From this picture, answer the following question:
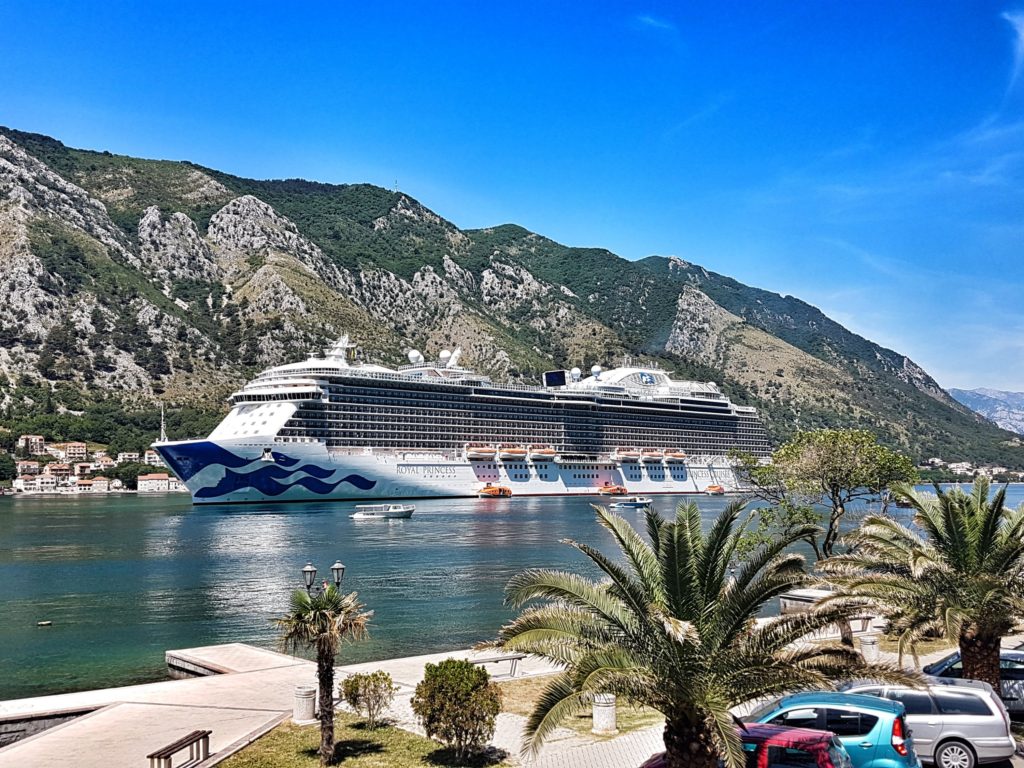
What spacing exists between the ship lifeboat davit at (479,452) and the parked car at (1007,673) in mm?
89200

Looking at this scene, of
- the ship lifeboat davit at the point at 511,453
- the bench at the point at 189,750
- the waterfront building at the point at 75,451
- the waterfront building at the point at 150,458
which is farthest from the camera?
the waterfront building at the point at 150,458

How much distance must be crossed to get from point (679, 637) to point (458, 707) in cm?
430

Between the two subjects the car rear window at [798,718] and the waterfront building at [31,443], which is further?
the waterfront building at [31,443]

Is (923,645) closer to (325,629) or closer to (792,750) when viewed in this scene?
(792,750)

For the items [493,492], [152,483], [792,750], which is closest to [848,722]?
[792,750]

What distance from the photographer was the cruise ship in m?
82.4

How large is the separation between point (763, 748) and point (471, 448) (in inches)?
3728

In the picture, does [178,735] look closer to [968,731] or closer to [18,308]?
[968,731]

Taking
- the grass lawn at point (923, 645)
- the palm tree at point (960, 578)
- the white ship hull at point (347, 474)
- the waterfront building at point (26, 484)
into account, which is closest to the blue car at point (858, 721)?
the palm tree at point (960, 578)

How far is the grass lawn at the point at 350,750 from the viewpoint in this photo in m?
12.0

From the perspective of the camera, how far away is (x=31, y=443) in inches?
5148

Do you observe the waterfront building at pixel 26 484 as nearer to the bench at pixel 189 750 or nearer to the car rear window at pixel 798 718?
the bench at pixel 189 750

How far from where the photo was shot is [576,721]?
46.9 feet

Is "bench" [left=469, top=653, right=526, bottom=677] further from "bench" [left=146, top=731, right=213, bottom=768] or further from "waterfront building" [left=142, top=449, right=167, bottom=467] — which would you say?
"waterfront building" [left=142, top=449, right=167, bottom=467]
